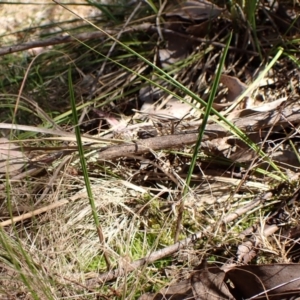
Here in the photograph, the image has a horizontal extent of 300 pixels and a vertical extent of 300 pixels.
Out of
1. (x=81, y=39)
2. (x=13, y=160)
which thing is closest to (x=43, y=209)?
(x=13, y=160)

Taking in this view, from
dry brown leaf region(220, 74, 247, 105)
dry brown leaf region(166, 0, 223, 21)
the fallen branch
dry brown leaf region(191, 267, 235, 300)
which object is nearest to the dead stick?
the fallen branch

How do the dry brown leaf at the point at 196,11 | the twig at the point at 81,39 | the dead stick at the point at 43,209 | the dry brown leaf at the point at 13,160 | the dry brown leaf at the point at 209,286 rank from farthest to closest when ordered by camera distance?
the dry brown leaf at the point at 196,11 < the twig at the point at 81,39 < the dry brown leaf at the point at 13,160 < the dead stick at the point at 43,209 < the dry brown leaf at the point at 209,286

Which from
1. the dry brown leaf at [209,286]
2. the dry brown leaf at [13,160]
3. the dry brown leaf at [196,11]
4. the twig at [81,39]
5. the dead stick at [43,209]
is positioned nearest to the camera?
the dry brown leaf at [209,286]

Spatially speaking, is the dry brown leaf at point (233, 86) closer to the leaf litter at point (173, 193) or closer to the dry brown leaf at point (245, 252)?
the leaf litter at point (173, 193)

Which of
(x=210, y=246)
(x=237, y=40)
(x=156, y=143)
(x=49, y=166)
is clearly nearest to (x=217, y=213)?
(x=210, y=246)

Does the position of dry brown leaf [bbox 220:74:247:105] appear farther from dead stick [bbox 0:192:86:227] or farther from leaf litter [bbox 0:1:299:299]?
dead stick [bbox 0:192:86:227]

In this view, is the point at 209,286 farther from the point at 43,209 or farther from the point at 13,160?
the point at 13,160

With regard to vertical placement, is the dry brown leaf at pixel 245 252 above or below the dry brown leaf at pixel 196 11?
below

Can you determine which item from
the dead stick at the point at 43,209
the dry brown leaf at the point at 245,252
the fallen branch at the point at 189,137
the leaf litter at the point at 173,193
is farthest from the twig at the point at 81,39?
the dry brown leaf at the point at 245,252

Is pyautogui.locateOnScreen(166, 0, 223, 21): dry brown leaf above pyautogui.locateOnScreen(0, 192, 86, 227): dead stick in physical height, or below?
above
